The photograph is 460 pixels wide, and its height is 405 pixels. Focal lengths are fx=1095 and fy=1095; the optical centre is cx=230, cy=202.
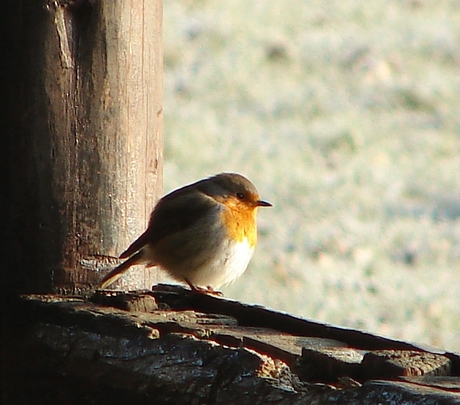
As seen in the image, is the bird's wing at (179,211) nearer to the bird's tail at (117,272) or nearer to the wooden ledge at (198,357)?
the bird's tail at (117,272)

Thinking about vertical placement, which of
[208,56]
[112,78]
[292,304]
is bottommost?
[292,304]

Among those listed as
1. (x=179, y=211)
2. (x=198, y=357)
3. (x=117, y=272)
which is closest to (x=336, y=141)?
(x=179, y=211)

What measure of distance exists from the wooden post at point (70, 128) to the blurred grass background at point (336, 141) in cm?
436

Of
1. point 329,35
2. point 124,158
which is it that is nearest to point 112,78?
point 124,158

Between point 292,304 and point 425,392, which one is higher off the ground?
point 425,392

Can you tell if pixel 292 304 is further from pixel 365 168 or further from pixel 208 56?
pixel 208 56

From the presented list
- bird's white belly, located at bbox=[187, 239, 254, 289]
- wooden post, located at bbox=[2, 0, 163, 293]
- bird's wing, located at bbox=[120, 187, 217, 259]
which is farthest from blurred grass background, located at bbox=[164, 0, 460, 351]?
wooden post, located at bbox=[2, 0, 163, 293]

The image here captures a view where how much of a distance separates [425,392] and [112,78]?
1.66 m

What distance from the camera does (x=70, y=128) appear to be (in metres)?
3.30

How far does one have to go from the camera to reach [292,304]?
7.79 metres

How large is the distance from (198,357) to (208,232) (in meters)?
2.53

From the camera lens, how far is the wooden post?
328 centimetres

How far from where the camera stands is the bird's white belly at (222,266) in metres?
5.01

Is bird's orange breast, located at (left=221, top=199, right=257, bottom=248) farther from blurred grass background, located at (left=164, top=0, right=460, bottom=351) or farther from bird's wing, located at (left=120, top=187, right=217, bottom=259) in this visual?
blurred grass background, located at (left=164, top=0, right=460, bottom=351)
